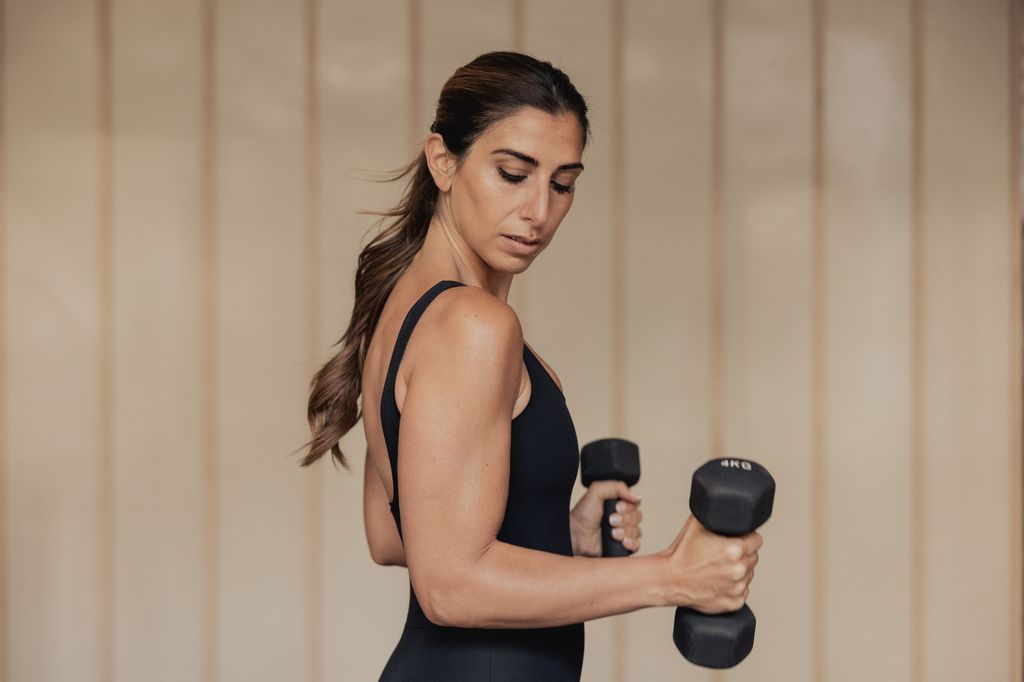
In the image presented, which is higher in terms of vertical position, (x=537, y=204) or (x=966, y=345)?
(x=537, y=204)

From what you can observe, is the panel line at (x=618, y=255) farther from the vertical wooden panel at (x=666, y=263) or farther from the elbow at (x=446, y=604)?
the elbow at (x=446, y=604)

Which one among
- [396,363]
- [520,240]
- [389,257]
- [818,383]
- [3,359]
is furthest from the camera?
[818,383]

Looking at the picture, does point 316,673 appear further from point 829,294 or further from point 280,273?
point 829,294

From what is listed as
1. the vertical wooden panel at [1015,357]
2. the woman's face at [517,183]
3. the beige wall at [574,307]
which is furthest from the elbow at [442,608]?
the vertical wooden panel at [1015,357]

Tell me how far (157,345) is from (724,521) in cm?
180

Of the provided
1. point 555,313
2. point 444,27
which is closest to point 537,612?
point 555,313

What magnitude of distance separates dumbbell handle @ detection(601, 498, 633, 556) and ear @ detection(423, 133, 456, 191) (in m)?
0.55

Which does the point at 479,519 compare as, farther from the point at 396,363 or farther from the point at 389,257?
the point at 389,257

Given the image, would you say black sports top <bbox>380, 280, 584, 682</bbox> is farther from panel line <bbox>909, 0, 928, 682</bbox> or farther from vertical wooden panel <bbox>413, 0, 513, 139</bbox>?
panel line <bbox>909, 0, 928, 682</bbox>

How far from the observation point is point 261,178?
2469mm

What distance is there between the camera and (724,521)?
104cm

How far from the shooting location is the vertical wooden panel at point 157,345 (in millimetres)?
2449

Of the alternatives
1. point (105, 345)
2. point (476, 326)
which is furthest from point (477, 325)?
point (105, 345)

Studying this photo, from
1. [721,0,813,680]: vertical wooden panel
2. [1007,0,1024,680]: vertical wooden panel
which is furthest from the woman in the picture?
[1007,0,1024,680]: vertical wooden panel
